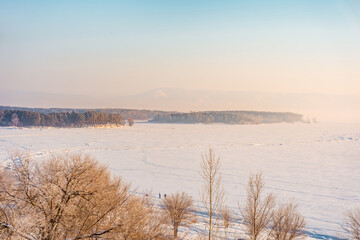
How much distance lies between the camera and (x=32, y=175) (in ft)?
36.0

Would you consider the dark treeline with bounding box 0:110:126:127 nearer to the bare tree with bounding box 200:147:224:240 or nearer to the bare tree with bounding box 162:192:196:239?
the bare tree with bounding box 162:192:196:239

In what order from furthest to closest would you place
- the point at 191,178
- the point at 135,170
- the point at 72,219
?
the point at 135,170 < the point at 191,178 < the point at 72,219

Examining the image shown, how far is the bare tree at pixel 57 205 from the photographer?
9320mm

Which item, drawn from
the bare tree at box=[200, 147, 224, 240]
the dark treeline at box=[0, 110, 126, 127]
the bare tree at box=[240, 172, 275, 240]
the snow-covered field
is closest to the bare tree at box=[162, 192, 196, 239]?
the bare tree at box=[200, 147, 224, 240]

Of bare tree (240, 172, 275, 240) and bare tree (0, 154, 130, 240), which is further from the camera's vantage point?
bare tree (240, 172, 275, 240)

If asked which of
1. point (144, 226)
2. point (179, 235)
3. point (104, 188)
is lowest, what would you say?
point (179, 235)

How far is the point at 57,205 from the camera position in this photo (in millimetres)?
9875

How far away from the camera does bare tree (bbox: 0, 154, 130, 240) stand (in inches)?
367

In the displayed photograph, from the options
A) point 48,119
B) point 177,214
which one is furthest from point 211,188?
point 48,119

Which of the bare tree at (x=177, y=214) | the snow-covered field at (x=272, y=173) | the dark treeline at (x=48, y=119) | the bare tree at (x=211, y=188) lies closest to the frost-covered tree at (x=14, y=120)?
the dark treeline at (x=48, y=119)

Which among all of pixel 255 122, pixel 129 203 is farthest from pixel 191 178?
pixel 255 122

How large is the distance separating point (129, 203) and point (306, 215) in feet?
39.4

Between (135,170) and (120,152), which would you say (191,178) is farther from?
(120,152)

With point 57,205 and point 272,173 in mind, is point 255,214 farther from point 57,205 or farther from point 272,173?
point 272,173
